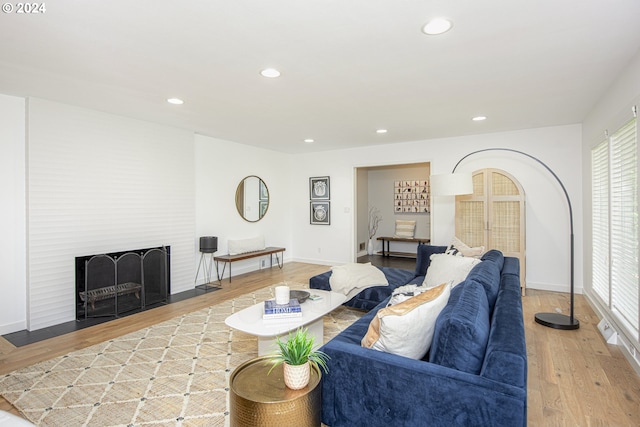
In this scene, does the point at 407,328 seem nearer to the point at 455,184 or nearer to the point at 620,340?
the point at 620,340

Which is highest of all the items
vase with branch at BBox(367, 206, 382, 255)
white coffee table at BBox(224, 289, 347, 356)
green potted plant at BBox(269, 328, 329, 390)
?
vase with branch at BBox(367, 206, 382, 255)

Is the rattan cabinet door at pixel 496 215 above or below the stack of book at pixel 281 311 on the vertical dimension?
above

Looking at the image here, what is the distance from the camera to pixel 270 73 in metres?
2.94

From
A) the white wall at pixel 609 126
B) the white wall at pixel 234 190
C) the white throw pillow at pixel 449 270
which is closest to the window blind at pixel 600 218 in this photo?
the white wall at pixel 609 126

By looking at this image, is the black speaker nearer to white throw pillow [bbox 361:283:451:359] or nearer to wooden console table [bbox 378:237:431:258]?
white throw pillow [bbox 361:283:451:359]

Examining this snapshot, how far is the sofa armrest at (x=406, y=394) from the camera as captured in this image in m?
1.41

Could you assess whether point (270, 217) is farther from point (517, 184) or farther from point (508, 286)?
point (508, 286)

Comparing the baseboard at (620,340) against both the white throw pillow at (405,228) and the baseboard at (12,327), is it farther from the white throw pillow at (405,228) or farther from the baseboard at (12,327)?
the baseboard at (12,327)

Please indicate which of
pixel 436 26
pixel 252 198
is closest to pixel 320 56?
pixel 436 26

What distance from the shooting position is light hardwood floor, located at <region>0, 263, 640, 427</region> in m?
2.16

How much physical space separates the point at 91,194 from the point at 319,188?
14.0 ft

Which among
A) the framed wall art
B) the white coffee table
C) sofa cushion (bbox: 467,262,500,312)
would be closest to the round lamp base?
sofa cushion (bbox: 467,262,500,312)

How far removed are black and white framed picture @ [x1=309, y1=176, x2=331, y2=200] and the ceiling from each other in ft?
9.46

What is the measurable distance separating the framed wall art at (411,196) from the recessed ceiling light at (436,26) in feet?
20.6
